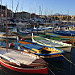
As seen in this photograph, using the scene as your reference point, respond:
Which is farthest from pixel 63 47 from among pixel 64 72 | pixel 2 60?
pixel 2 60

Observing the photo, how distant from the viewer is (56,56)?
14641mm

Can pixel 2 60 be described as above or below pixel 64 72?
above

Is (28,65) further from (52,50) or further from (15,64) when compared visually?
(52,50)

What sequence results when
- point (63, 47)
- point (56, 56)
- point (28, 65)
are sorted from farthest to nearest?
point (63, 47) → point (56, 56) → point (28, 65)

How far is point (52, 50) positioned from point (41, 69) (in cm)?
541

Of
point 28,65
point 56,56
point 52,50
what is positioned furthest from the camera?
point 52,50

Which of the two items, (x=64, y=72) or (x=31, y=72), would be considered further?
(x=64, y=72)

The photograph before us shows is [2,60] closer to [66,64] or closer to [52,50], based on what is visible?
[52,50]

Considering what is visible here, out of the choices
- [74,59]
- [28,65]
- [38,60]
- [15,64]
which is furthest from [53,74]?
[74,59]

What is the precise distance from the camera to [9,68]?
13.0m

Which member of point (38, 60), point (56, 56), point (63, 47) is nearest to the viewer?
point (38, 60)

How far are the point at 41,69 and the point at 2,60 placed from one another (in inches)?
199

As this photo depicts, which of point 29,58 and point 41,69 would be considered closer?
point 41,69

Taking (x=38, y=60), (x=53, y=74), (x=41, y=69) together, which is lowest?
(x=53, y=74)
